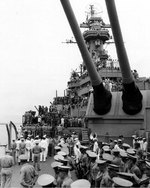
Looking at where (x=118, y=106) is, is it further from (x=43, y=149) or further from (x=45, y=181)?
(x=45, y=181)

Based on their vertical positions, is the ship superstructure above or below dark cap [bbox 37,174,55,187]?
above

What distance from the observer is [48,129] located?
13.1m

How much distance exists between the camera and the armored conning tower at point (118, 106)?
21.0 feet

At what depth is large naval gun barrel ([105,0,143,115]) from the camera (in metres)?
5.55

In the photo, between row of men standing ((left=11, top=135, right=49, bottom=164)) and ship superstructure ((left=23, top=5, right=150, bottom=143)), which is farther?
ship superstructure ((left=23, top=5, right=150, bottom=143))

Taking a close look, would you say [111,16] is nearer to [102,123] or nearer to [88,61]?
[88,61]

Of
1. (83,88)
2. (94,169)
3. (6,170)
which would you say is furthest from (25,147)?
(83,88)

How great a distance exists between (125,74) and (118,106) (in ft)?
5.16

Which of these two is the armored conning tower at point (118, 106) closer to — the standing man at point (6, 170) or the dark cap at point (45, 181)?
the standing man at point (6, 170)

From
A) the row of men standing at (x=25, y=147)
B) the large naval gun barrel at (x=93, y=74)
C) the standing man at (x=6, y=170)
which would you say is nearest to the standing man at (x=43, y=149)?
the row of men standing at (x=25, y=147)

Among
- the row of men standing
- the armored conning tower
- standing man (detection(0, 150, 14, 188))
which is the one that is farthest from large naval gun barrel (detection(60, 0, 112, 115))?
the row of men standing

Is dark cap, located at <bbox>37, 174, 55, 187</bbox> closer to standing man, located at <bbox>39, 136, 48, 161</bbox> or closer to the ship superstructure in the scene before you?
standing man, located at <bbox>39, 136, 48, 161</bbox>

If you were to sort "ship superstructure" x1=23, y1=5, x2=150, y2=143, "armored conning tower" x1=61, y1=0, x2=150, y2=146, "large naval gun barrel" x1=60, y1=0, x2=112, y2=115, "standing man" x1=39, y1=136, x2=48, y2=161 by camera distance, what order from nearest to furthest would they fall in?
"large naval gun barrel" x1=60, y1=0, x2=112, y2=115, "armored conning tower" x1=61, y1=0, x2=150, y2=146, "standing man" x1=39, y1=136, x2=48, y2=161, "ship superstructure" x1=23, y1=5, x2=150, y2=143

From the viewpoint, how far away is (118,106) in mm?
8055
